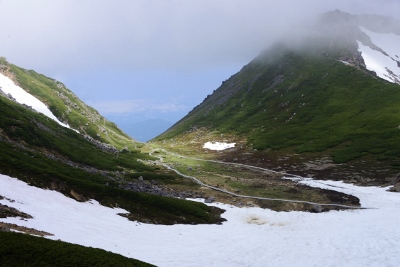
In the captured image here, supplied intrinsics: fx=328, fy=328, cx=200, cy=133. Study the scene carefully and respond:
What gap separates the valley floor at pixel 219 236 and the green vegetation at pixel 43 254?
20.9ft

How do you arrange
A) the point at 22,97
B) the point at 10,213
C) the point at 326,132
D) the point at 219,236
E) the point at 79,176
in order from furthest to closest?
the point at 326,132
the point at 22,97
the point at 79,176
the point at 219,236
the point at 10,213

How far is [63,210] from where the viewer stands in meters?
36.5

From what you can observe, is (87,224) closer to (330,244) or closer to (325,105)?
(330,244)

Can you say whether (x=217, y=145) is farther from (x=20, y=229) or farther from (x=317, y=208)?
(x=20, y=229)

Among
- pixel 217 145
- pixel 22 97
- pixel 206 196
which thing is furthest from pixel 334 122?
pixel 22 97

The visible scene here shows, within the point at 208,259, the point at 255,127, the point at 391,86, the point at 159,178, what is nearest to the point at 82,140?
the point at 159,178

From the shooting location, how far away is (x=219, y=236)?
4378cm

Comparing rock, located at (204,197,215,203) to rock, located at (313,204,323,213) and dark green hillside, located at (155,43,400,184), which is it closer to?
rock, located at (313,204,323,213)

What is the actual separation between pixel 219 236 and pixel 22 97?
343 feet

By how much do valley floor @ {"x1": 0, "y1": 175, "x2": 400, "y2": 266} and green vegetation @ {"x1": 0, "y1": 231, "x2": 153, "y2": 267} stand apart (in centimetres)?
637

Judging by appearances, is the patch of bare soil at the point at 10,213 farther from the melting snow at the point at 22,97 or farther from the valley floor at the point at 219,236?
the melting snow at the point at 22,97

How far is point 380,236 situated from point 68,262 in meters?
38.3

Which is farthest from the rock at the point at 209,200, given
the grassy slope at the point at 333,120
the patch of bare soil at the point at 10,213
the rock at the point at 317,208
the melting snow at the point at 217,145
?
the melting snow at the point at 217,145

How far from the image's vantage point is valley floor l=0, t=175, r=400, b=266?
31.7 metres
